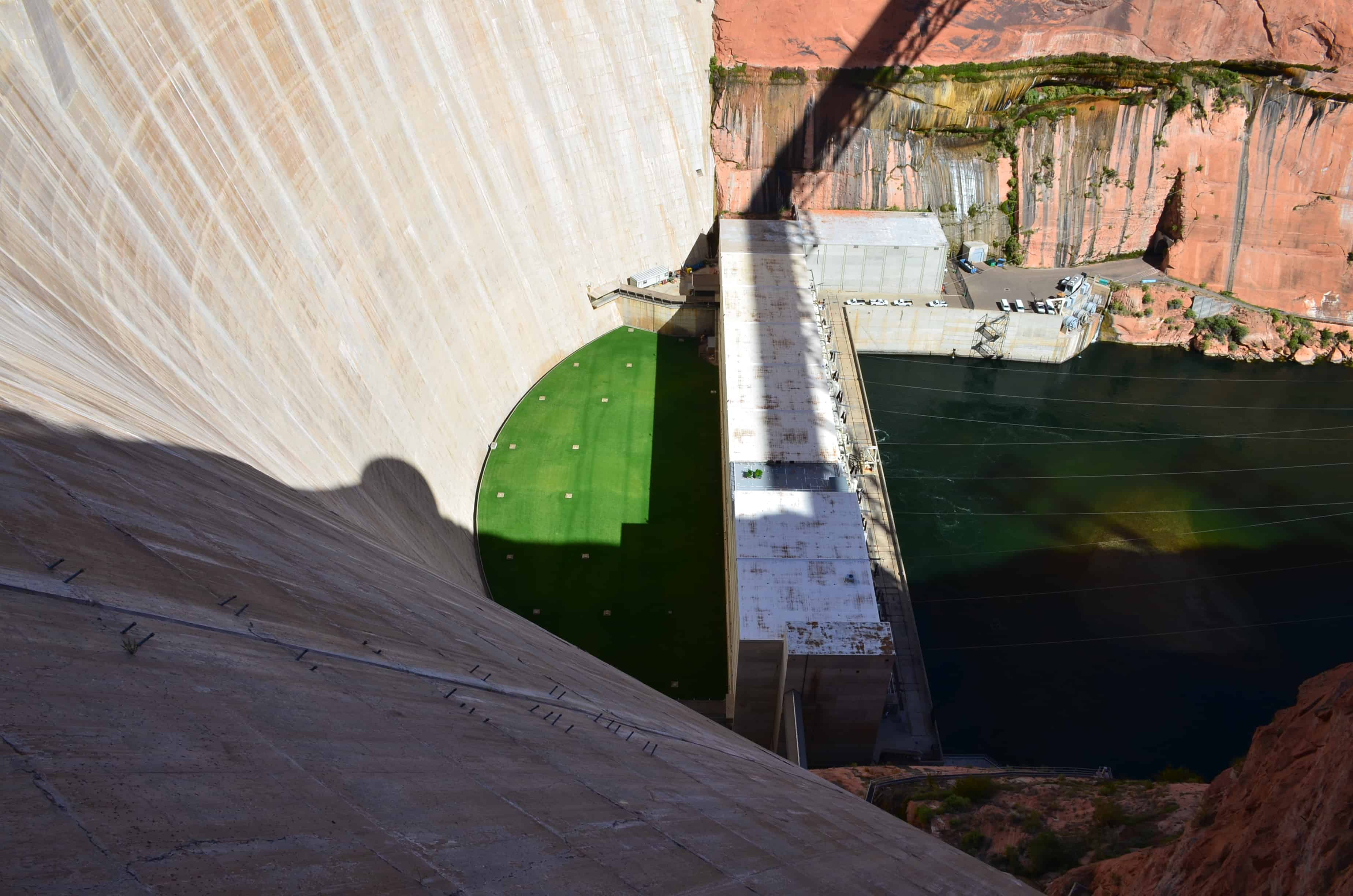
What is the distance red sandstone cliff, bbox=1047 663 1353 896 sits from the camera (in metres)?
6.35

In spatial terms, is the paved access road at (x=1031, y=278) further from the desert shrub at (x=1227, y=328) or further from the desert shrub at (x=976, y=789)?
the desert shrub at (x=976, y=789)

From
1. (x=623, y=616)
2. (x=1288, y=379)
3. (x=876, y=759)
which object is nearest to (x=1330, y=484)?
(x=1288, y=379)

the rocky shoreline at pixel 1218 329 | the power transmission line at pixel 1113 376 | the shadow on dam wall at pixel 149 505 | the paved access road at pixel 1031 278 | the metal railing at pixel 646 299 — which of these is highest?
the paved access road at pixel 1031 278

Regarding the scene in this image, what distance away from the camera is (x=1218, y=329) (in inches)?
1479

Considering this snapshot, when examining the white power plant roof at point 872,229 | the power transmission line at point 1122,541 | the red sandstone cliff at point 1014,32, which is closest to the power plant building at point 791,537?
the white power plant roof at point 872,229

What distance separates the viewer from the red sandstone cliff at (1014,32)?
36.6 m

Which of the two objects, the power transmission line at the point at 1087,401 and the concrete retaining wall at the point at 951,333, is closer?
the power transmission line at the point at 1087,401

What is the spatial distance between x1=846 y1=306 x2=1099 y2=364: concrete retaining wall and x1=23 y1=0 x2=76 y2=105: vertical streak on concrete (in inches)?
1036

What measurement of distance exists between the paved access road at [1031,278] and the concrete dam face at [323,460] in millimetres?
13491

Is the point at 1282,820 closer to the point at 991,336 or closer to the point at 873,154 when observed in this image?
the point at 991,336

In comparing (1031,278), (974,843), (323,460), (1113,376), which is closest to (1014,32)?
(1031,278)

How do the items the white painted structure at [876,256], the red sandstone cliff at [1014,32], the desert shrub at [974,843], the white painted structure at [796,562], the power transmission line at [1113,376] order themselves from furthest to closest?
the red sandstone cliff at [1014,32] → the power transmission line at [1113,376] → the white painted structure at [876,256] → the white painted structure at [796,562] → the desert shrub at [974,843]

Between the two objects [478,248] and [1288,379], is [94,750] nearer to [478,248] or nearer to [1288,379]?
[478,248]

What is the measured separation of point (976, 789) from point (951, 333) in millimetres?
23775
